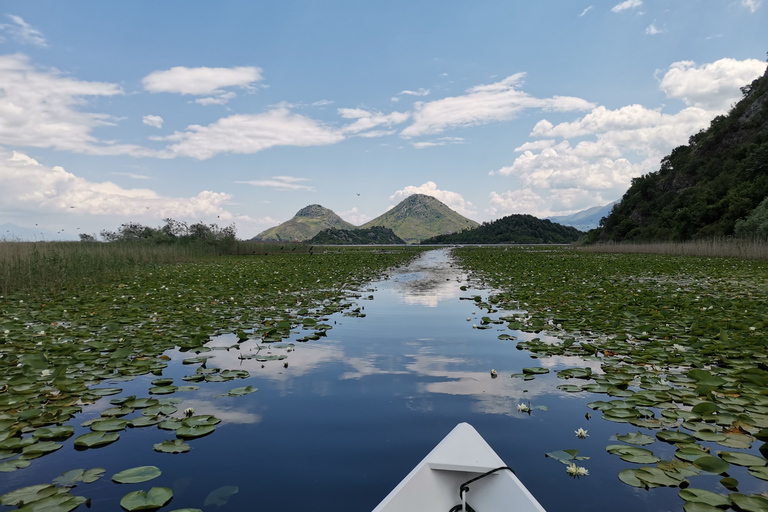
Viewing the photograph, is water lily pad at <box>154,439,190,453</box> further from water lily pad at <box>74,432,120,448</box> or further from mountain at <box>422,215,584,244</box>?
mountain at <box>422,215,584,244</box>

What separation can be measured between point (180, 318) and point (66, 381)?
4.16m

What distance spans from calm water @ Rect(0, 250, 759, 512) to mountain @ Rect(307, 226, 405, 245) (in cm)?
11773

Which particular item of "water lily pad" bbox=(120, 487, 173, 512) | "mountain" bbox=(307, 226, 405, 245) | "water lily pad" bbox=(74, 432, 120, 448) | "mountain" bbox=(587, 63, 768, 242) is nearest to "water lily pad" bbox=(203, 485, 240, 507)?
"water lily pad" bbox=(120, 487, 173, 512)

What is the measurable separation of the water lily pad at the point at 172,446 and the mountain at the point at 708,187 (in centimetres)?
3828

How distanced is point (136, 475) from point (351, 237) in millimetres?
150917

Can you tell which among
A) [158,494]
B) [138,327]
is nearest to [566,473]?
[158,494]

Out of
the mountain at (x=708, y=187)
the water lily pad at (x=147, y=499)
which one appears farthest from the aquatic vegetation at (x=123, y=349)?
the mountain at (x=708, y=187)

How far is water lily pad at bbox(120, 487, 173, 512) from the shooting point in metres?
2.81

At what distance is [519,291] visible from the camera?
13.8 meters

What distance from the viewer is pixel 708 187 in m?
46.3

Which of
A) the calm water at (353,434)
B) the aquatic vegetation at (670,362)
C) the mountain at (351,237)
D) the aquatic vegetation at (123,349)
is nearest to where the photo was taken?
the calm water at (353,434)

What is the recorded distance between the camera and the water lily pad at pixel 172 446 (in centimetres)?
366

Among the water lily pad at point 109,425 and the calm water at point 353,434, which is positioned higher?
the water lily pad at point 109,425

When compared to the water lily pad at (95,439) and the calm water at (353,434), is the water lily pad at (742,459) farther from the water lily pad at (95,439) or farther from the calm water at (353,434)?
the water lily pad at (95,439)
